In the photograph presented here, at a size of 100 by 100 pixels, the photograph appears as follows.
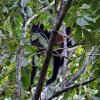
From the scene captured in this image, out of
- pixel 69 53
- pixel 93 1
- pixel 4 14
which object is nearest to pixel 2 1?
pixel 4 14

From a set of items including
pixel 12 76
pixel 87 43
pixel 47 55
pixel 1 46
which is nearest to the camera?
pixel 47 55

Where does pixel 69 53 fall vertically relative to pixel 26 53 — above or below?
below

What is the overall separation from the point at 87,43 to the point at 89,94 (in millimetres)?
392

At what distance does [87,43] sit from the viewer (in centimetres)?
150

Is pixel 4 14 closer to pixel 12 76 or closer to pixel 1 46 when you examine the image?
pixel 1 46

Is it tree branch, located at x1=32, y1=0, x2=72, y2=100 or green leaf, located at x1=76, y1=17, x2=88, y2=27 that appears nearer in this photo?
tree branch, located at x1=32, y1=0, x2=72, y2=100

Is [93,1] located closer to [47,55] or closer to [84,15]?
[84,15]

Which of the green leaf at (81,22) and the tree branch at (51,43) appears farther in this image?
the green leaf at (81,22)

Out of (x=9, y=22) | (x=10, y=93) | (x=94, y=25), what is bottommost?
(x=10, y=93)

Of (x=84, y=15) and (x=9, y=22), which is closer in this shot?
(x=84, y=15)

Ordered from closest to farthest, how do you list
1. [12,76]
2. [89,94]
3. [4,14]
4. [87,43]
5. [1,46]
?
[87,43], [12,76], [89,94], [1,46], [4,14]

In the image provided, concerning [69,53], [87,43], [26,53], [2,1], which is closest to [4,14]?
[2,1]

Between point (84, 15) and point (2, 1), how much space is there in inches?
37.6

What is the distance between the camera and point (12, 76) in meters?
1.66
